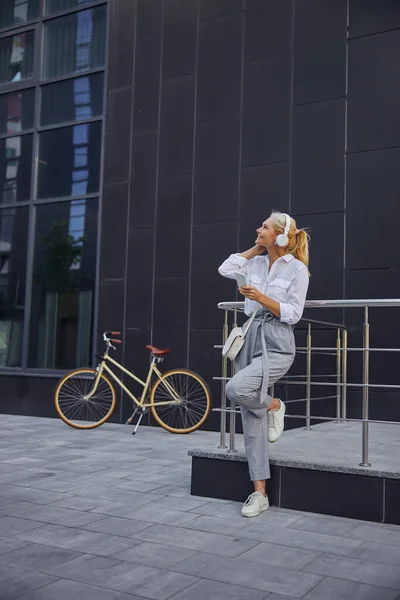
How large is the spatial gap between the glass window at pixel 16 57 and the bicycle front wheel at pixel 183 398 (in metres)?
6.03

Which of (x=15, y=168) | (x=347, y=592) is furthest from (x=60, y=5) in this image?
(x=347, y=592)

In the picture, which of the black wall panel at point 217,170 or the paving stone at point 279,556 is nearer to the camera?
the paving stone at point 279,556

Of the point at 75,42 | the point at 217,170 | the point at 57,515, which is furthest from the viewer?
the point at 75,42

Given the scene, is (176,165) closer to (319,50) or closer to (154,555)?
(319,50)

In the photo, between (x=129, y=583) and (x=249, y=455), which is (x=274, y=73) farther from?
(x=129, y=583)

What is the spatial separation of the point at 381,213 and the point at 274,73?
8.11ft

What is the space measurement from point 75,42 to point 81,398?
19.1ft

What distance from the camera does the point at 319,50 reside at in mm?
8562

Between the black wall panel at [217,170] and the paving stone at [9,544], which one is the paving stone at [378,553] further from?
the black wall panel at [217,170]

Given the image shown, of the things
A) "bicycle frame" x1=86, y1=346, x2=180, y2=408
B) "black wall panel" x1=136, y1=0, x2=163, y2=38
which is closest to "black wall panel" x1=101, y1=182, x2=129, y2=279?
"bicycle frame" x1=86, y1=346, x2=180, y2=408

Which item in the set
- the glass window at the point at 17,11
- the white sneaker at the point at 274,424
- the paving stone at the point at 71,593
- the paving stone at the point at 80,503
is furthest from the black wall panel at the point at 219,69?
the paving stone at the point at 71,593

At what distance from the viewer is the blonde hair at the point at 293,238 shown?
4.53 metres

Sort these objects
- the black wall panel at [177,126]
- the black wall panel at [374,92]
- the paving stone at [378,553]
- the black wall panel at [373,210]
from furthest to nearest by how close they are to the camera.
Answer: the black wall panel at [177,126] → the black wall panel at [374,92] → the black wall panel at [373,210] → the paving stone at [378,553]

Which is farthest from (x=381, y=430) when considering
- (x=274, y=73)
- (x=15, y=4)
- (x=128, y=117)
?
(x=15, y=4)
